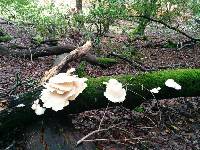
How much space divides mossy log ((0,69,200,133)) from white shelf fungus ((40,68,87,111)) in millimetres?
252

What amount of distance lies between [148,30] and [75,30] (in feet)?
19.0

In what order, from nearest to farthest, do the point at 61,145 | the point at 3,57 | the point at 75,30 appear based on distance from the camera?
the point at 61,145
the point at 3,57
the point at 75,30

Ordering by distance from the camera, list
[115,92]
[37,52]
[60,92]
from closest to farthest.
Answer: [60,92] → [115,92] → [37,52]

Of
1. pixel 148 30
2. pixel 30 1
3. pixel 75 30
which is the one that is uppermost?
pixel 30 1

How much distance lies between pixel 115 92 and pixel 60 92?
0.81 meters

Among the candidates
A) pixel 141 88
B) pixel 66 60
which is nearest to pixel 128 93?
pixel 141 88

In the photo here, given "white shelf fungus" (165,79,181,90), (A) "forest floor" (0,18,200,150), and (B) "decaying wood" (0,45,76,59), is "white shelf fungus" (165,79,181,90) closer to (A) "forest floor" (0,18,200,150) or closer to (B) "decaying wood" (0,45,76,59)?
(A) "forest floor" (0,18,200,150)

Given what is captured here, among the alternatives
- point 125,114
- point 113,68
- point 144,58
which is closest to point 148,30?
point 144,58

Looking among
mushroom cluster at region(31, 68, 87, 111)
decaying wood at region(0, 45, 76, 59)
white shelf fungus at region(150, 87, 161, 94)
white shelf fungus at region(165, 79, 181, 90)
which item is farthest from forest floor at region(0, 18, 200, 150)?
mushroom cluster at region(31, 68, 87, 111)

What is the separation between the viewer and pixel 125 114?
5.57m

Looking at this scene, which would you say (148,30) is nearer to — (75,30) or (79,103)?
(75,30)

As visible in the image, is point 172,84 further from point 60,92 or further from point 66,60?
point 66,60

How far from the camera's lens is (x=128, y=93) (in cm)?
475

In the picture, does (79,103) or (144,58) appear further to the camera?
(144,58)
